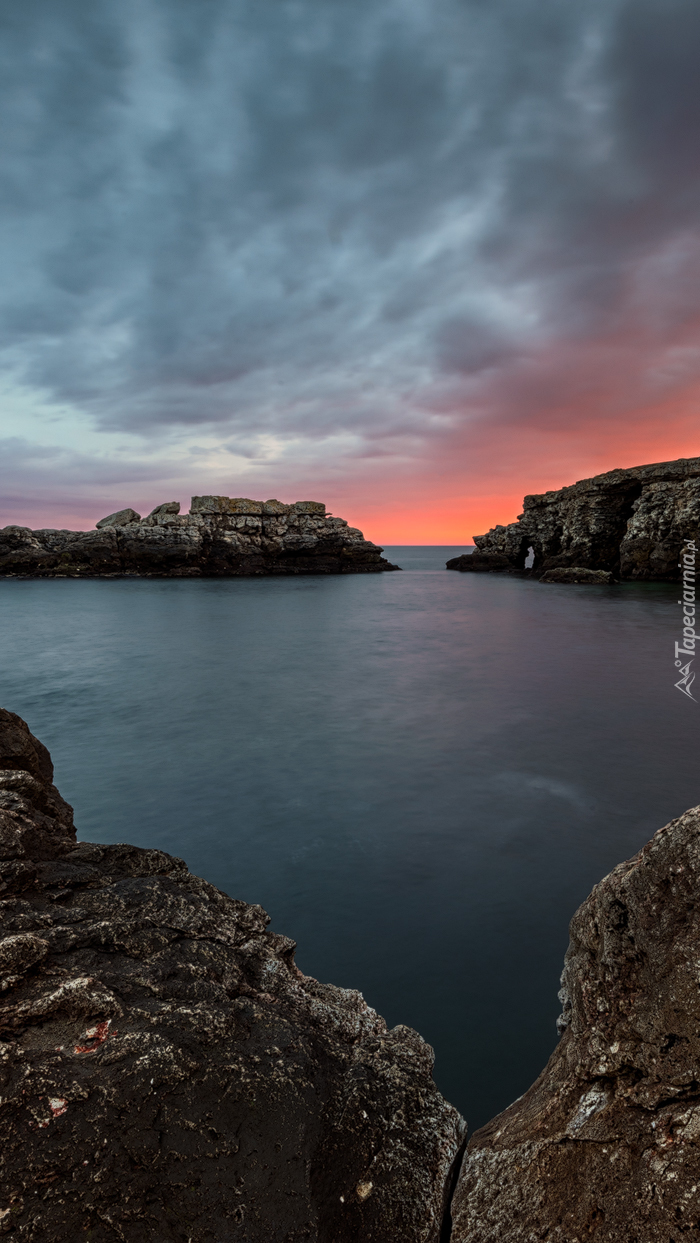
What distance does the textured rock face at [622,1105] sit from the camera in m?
1.68

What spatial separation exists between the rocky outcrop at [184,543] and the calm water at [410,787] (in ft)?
130

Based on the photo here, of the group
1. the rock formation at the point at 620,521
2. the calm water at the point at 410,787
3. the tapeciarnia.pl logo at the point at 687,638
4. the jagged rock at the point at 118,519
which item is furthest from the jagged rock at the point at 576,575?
the jagged rock at the point at 118,519

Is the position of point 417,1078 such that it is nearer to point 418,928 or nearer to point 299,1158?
point 299,1158

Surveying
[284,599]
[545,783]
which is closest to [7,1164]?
[545,783]

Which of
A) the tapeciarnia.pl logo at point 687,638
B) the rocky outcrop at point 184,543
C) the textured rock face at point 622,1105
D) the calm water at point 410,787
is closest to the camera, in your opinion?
the textured rock face at point 622,1105

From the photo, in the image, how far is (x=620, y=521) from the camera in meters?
47.2

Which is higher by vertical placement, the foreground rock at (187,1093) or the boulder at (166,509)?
the boulder at (166,509)

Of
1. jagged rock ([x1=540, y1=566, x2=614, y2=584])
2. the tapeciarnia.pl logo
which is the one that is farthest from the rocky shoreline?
jagged rock ([x1=540, y1=566, x2=614, y2=584])

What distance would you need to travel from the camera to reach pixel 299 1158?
6.63ft

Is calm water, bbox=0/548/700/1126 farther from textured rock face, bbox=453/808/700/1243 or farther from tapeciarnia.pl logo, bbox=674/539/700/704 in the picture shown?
textured rock face, bbox=453/808/700/1243

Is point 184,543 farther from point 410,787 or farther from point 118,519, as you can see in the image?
point 410,787

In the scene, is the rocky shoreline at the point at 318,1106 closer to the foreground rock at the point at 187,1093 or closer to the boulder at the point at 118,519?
the foreground rock at the point at 187,1093

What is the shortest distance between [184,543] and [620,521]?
143 feet

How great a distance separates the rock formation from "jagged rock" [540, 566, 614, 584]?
6.58 feet
